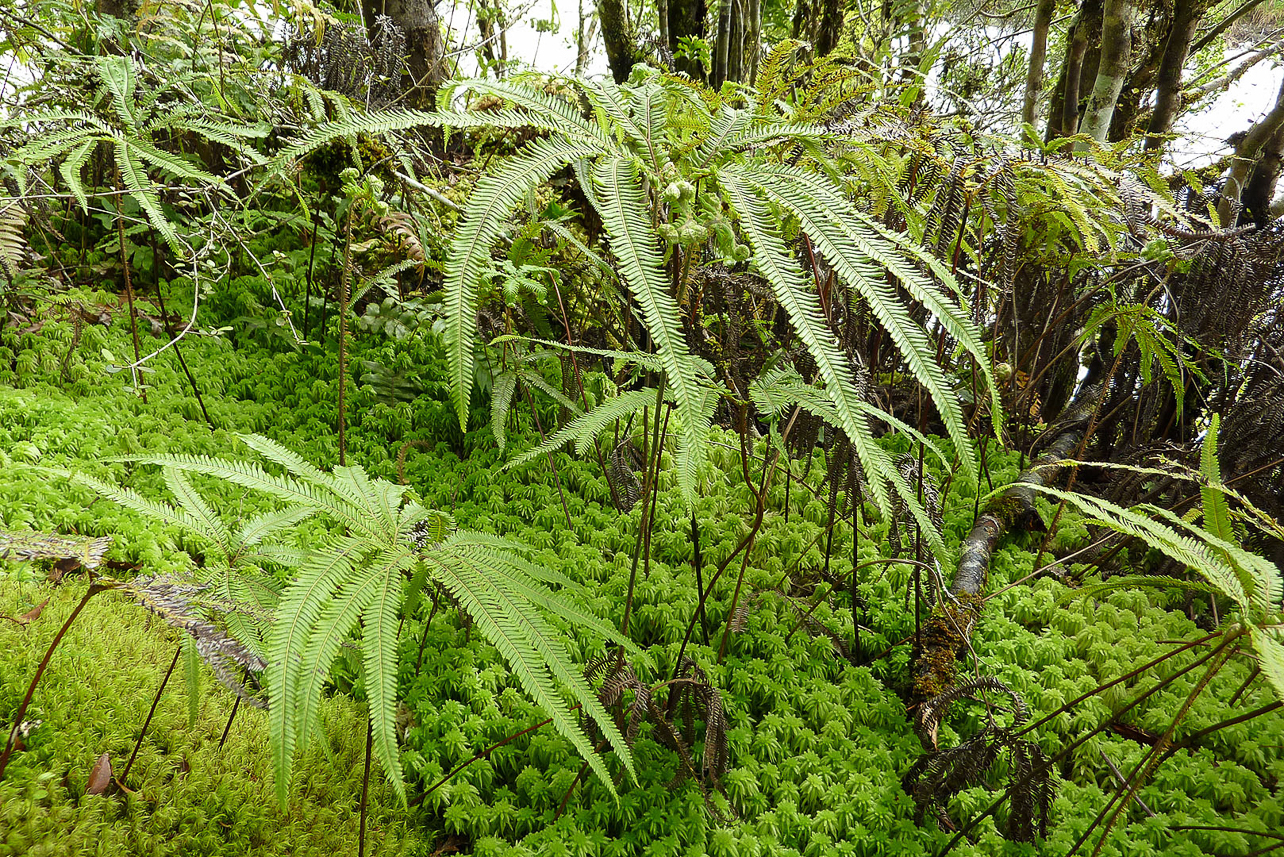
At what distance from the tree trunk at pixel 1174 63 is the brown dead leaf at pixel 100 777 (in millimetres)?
4971

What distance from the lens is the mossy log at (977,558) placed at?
1916 millimetres

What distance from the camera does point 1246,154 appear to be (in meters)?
3.58

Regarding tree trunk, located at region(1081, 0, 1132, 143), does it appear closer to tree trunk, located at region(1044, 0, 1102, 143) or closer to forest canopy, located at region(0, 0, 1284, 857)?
forest canopy, located at region(0, 0, 1284, 857)

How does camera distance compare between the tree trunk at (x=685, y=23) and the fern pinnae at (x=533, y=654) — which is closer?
the fern pinnae at (x=533, y=654)

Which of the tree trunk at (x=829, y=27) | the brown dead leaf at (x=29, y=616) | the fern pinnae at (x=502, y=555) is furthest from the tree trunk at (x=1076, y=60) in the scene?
the brown dead leaf at (x=29, y=616)

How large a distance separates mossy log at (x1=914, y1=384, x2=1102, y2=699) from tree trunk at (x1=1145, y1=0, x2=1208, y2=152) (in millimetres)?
1671

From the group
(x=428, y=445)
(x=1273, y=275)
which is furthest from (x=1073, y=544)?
(x=428, y=445)

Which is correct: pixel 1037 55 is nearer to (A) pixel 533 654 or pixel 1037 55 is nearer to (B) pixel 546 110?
(B) pixel 546 110

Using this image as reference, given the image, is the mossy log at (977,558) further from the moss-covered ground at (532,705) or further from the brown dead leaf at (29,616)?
the brown dead leaf at (29,616)

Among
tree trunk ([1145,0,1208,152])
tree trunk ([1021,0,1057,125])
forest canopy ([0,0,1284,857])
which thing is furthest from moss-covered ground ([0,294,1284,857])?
tree trunk ([1021,0,1057,125])

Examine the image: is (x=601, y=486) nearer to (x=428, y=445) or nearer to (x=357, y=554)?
(x=428, y=445)

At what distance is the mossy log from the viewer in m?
1.92

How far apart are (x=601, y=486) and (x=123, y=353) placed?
2166 mm

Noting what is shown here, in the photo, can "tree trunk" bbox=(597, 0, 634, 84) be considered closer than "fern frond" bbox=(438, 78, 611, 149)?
No
